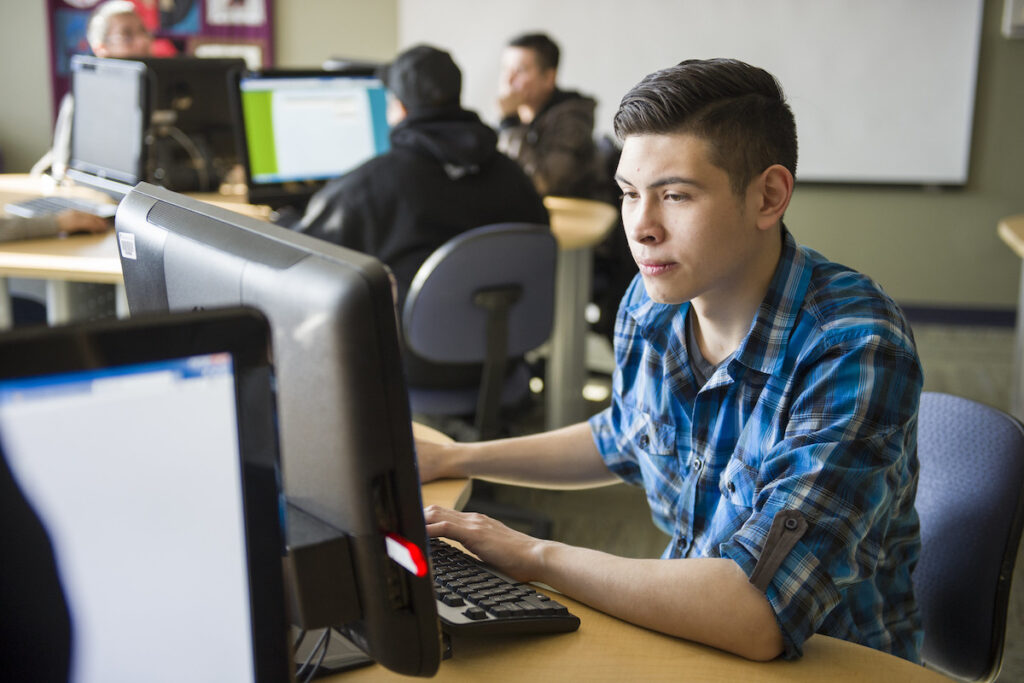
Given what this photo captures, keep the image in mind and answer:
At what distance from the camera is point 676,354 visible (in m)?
1.22

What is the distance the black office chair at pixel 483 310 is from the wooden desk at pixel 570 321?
0.71m

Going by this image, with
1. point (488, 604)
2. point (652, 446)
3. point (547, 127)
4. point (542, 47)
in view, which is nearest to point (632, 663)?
point (488, 604)

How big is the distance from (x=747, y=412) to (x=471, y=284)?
48.9 inches

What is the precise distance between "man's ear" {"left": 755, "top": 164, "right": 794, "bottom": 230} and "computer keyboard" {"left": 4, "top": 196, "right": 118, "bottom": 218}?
2.11 m

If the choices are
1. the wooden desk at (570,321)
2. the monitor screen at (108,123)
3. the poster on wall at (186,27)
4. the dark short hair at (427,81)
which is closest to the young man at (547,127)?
the wooden desk at (570,321)

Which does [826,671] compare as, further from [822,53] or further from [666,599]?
[822,53]

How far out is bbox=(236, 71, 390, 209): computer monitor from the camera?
9.70ft

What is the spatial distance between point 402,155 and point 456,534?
1.53m

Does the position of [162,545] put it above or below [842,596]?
above

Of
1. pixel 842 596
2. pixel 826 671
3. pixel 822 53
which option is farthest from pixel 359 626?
pixel 822 53

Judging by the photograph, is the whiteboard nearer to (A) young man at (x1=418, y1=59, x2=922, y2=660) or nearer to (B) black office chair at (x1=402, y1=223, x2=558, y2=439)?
(B) black office chair at (x1=402, y1=223, x2=558, y2=439)

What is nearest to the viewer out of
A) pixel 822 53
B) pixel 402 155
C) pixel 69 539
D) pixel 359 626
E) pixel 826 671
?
pixel 69 539

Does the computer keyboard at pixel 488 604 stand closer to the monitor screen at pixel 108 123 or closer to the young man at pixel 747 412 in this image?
the young man at pixel 747 412

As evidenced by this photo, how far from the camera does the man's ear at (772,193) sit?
1.11 m
